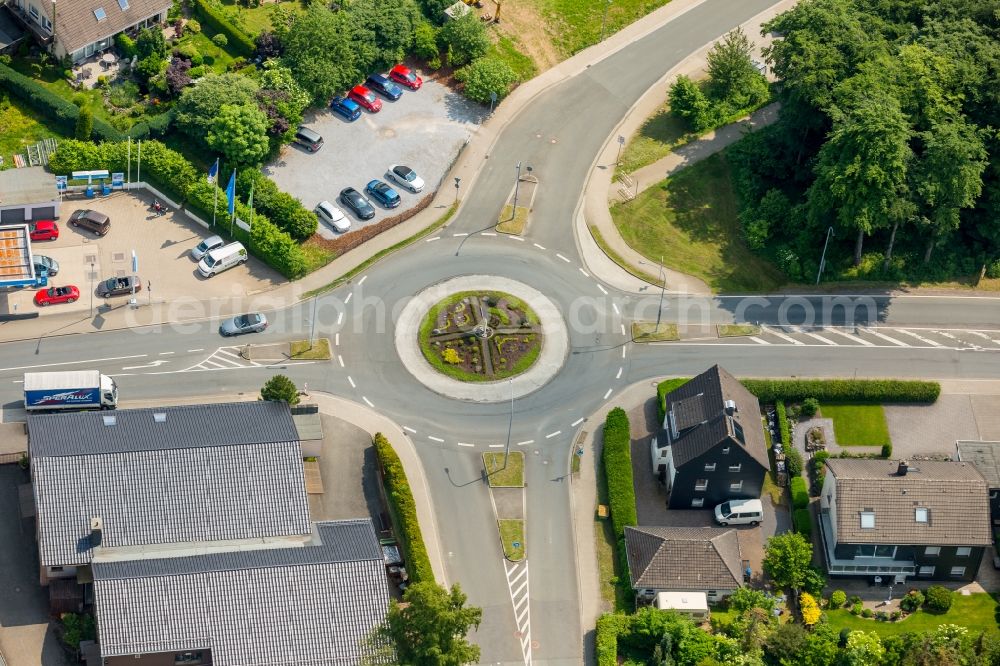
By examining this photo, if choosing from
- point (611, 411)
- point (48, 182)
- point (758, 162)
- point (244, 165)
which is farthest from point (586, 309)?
point (48, 182)

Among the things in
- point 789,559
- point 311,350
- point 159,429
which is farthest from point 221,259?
point 789,559

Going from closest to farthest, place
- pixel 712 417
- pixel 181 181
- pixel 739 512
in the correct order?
pixel 712 417 < pixel 739 512 < pixel 181 181

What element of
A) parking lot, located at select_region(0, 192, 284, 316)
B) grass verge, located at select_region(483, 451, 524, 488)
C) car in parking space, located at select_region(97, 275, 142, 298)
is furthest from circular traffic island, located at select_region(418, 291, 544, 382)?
car in parking space, located at select_region(97, 275, 142, 298)

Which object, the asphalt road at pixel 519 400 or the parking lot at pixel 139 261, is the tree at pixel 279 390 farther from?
the parking lot at pixel 139 261

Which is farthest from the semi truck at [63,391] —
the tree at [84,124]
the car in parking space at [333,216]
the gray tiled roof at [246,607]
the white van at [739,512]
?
the white van at [739,512]

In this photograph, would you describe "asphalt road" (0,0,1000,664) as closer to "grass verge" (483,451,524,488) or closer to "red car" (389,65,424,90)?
"grass verge" (483,451,524,488)

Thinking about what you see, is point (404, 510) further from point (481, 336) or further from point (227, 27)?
point (227, 27)
